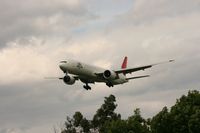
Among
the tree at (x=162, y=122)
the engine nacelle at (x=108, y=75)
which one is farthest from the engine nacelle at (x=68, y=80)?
the tree at (x=162, y=122)

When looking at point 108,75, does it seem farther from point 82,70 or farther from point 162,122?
point 162,122

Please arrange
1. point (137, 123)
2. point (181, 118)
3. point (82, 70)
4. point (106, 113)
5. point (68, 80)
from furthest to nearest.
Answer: point (106, 113)
point (137, 123)
point (181, 118)
point (68, 80)
point (82, 70)

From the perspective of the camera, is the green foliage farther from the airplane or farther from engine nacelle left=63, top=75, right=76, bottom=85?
engine nacelle left=63, top=75, right=76, bottom=85

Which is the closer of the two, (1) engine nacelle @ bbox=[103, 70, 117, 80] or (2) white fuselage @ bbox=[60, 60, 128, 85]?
(2) white fuselage @ bbox=[60, 60, 128, 85]

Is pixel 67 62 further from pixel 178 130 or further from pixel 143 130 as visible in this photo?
pixel 143 130

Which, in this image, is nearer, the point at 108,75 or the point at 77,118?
the point at 108,75

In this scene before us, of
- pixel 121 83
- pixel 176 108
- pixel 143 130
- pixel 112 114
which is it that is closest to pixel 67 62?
pixel 121 83

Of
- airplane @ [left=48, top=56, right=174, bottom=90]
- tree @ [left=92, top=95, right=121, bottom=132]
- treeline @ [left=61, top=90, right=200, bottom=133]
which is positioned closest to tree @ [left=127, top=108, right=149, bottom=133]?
treeline @ [left=61, top=90, right=200, bottom=133]

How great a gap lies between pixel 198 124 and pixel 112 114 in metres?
73.5

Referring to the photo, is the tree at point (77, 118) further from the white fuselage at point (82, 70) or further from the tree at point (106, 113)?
the white fuselage at point (82, 70)

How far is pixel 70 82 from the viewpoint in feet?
340

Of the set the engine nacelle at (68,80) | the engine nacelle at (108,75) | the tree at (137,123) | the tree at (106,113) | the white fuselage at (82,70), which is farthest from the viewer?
the tree at (106,113)

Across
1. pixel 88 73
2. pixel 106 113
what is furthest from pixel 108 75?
pixel 106 113

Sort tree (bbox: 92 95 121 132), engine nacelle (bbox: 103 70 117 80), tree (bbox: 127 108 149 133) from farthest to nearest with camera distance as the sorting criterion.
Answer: tree (bbox: 92 95 121 132)
tree (bbox: 127 108 149 133)
engine nacelle (bbox: 103 70 117 80)
